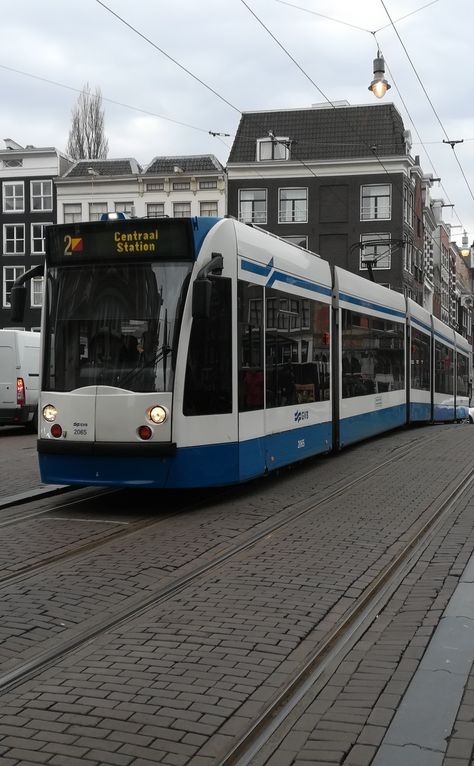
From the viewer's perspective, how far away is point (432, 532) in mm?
7824

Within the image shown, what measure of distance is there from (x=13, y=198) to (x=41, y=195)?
6.28 feet

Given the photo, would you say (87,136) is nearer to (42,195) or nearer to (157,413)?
(42,195)

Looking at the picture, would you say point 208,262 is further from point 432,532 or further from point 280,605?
point 280,605

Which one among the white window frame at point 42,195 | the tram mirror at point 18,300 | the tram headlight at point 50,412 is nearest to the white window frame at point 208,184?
the white window frame at point 42,195

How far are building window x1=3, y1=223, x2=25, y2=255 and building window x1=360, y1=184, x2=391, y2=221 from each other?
65.2 ft

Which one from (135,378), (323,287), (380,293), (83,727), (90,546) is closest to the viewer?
(83,727)

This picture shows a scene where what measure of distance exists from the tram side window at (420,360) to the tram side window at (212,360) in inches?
453

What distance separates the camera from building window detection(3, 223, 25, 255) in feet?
171

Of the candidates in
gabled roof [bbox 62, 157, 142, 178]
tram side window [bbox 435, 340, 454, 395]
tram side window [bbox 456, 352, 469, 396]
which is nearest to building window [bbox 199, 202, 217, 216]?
gabled roof [bbox 62, 157, 142, 178]

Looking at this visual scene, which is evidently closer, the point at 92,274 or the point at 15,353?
the point at 92,274

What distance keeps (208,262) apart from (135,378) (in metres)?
1.36

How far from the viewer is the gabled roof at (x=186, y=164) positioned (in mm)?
49375

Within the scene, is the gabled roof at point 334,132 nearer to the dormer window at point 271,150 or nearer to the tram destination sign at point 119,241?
the dormer window at point 271,150

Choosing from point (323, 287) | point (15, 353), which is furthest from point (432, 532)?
point (15, 353)
